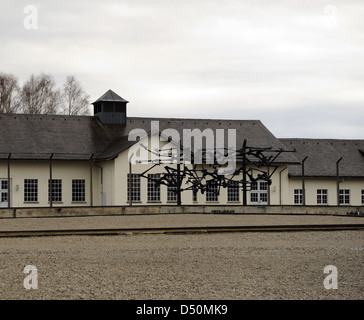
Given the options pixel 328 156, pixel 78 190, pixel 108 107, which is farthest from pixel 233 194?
pixel 108 107

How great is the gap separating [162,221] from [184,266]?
14.1 metres

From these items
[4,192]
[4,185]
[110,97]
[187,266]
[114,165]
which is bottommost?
[187,266]

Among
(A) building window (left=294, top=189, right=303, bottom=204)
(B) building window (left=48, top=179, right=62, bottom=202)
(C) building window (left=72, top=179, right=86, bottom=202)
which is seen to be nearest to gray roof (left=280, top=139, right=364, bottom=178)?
(A) building window (left=294, top=189, right=303, bottom=204)

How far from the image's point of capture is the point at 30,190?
48438mm

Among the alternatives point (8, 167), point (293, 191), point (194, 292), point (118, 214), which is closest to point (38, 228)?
point (118, 214)

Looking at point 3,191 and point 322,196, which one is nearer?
point 3,191

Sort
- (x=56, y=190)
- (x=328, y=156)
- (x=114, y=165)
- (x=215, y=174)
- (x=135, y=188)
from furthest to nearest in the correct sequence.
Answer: (x=328, y=156)
(x=56, y=190)
(x=135, y=188)
(x=114, y=165)
(x=215, y=174)

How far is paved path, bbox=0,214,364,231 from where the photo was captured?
2681 centimetres

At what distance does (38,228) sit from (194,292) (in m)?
13.9

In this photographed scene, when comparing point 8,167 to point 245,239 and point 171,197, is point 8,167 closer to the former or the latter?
point 171,197

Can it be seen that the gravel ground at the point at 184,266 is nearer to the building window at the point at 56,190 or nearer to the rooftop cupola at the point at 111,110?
the building window at the point at 56,190

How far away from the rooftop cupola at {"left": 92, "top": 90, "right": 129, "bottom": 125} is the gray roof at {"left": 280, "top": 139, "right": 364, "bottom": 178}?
12095mm

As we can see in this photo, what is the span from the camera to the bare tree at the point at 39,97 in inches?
2726

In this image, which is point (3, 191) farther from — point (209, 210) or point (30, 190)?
point (209, 210)
